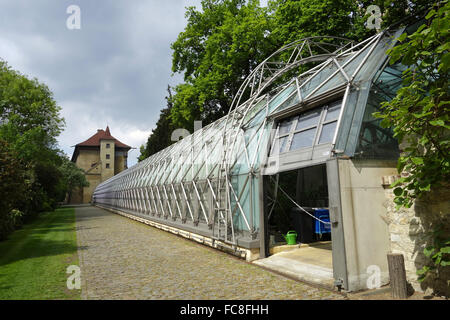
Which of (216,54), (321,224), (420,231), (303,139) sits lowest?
(321,224)

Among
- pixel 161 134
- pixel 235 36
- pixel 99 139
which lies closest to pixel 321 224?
pixel 235 36

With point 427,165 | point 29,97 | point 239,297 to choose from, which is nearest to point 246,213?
point 239,297

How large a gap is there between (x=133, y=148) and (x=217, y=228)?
70.8m

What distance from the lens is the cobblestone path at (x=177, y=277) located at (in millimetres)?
A: 6547

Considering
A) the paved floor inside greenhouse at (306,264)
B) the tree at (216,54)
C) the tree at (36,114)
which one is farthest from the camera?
the tree at (36,114)

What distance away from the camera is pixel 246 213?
32.8 ft

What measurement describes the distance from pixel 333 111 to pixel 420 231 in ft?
11.4

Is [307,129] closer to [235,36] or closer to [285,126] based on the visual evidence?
[285,126]

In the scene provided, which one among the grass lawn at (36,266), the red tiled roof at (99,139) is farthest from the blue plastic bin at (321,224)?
the red tiled roof at (99,139)

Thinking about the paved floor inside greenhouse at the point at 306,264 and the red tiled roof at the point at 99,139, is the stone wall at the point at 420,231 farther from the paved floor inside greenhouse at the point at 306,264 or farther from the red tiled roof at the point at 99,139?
the red tiled roof at the point at 99,139

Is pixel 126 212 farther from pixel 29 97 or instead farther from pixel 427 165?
pixel 427 165

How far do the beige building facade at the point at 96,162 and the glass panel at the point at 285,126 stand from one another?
2691 inches

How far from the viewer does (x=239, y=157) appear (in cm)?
1113

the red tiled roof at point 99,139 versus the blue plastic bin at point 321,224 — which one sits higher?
the red tiled roof at point 99,139
